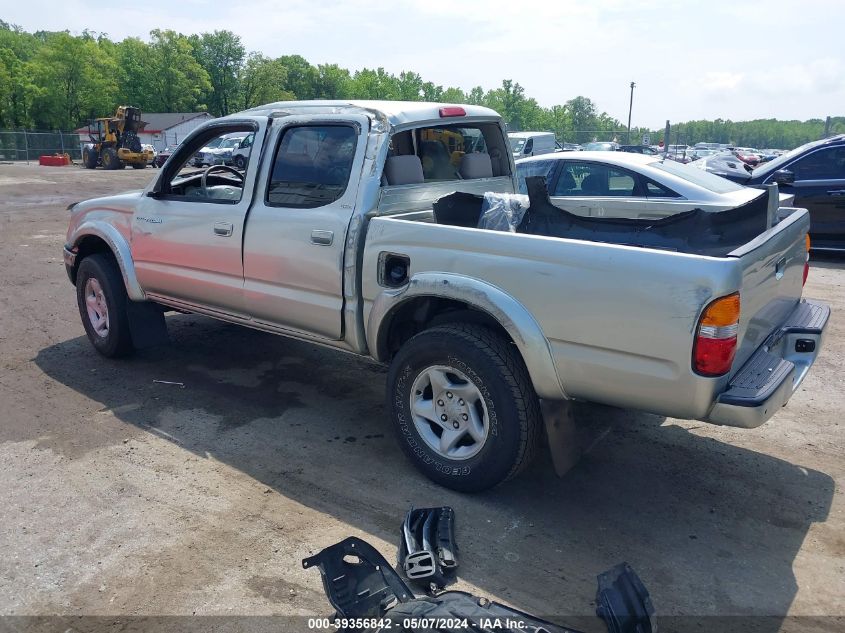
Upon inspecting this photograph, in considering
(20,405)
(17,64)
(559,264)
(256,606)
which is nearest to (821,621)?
(559,264)

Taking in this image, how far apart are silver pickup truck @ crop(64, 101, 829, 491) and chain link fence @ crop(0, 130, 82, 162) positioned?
1994 inches

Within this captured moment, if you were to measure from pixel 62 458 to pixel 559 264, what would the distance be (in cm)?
317

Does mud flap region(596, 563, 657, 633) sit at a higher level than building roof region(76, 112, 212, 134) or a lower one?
lower

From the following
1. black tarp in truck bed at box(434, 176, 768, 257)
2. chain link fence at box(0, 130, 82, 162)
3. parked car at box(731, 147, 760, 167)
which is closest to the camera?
black tarp in truck bed at box(434, 176, 768, 257)

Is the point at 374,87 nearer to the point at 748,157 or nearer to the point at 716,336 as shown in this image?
the point at 748,157

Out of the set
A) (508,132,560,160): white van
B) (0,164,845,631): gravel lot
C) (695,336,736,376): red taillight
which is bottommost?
(0,164,845,631): gravel lot

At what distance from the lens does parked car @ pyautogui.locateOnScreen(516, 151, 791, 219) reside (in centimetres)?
782

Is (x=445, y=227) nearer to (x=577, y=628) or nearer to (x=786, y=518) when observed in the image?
(x=577, y=628)

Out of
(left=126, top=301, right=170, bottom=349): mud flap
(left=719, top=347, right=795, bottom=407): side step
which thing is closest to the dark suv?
(left=719, top=347, right=795, bottom=407): side step

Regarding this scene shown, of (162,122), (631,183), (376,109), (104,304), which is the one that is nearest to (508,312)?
(376,109)

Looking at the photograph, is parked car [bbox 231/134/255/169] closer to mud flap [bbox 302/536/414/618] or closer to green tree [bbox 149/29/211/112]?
mud flap [bbox 302/536/414/618]

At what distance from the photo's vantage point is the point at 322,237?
14.0 ft

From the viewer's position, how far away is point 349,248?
416cm

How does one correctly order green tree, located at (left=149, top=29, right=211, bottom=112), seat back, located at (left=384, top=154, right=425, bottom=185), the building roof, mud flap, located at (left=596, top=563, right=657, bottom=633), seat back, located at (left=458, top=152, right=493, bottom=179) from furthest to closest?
green tree, located at (left=149, top=29, right=211, bottom=112)
the building roof
seat back, located at (left=458, top=152, right=493, bottom=179)
seat back, located at (left=384, top=154, right=425, bottom=185)
mud flap, located at (left=596, top=563, right=657, bottom=633)
